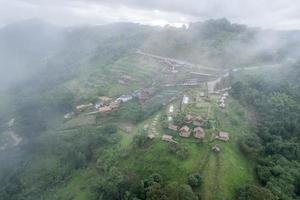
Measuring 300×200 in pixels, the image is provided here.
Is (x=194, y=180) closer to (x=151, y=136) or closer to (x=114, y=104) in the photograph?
(x=151, y=136)

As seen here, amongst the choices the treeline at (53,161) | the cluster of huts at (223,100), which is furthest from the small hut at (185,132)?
the treeline at (53,161)

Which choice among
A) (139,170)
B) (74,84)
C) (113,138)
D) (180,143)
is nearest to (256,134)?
(180,143)

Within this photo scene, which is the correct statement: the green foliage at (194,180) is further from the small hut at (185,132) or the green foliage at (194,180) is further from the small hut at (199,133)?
the small hut at (185,132)

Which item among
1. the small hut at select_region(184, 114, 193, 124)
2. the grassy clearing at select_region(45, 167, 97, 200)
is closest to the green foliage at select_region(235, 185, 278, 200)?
the small hut at select_region(184, 114, 193, 124)

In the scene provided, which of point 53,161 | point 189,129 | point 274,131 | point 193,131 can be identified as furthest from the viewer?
point 53,161

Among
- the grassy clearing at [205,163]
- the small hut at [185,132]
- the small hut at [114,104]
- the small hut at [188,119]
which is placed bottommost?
the small hut at [114,104]

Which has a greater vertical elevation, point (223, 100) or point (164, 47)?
point (164, 47)

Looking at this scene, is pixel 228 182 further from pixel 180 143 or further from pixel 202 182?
pixel 180 143

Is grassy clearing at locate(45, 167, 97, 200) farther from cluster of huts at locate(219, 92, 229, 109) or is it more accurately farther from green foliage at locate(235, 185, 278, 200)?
cluster of huts at locate(219, 92, 229, 109)

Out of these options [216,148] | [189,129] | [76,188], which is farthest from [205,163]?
[76,188]

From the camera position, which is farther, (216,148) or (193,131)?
(193,131)
